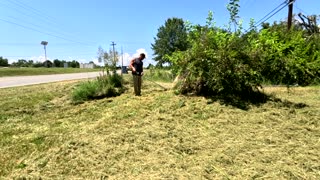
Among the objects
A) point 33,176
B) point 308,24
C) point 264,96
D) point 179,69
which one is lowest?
point 33,176

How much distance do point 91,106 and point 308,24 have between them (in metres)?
23.7

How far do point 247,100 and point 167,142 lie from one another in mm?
3070

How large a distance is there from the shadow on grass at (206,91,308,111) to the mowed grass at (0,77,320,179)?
5.9 inches

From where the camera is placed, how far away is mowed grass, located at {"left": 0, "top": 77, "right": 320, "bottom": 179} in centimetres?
438

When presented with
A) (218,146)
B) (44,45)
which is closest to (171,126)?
(218,146)

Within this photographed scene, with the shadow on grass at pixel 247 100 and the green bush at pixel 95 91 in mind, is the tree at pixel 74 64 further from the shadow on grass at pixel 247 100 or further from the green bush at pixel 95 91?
the shadow on grass at pixel 247 100

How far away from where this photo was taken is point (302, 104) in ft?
26.4

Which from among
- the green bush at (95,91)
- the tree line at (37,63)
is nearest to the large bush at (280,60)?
the green bush at (95,91)

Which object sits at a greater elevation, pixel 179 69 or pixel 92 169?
pixel 179 69

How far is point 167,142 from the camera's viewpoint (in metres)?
5.26

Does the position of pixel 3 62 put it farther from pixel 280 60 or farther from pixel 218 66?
pixel 280 60

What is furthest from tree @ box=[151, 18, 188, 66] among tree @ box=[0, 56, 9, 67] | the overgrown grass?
tree @ box=[0, 56, 9, 67]

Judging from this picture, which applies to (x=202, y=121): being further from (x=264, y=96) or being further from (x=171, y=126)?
(x=264, y=96)

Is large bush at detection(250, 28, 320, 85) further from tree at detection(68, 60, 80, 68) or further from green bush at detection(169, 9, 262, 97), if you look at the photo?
tree at detection(68, 60, 80, 68)
